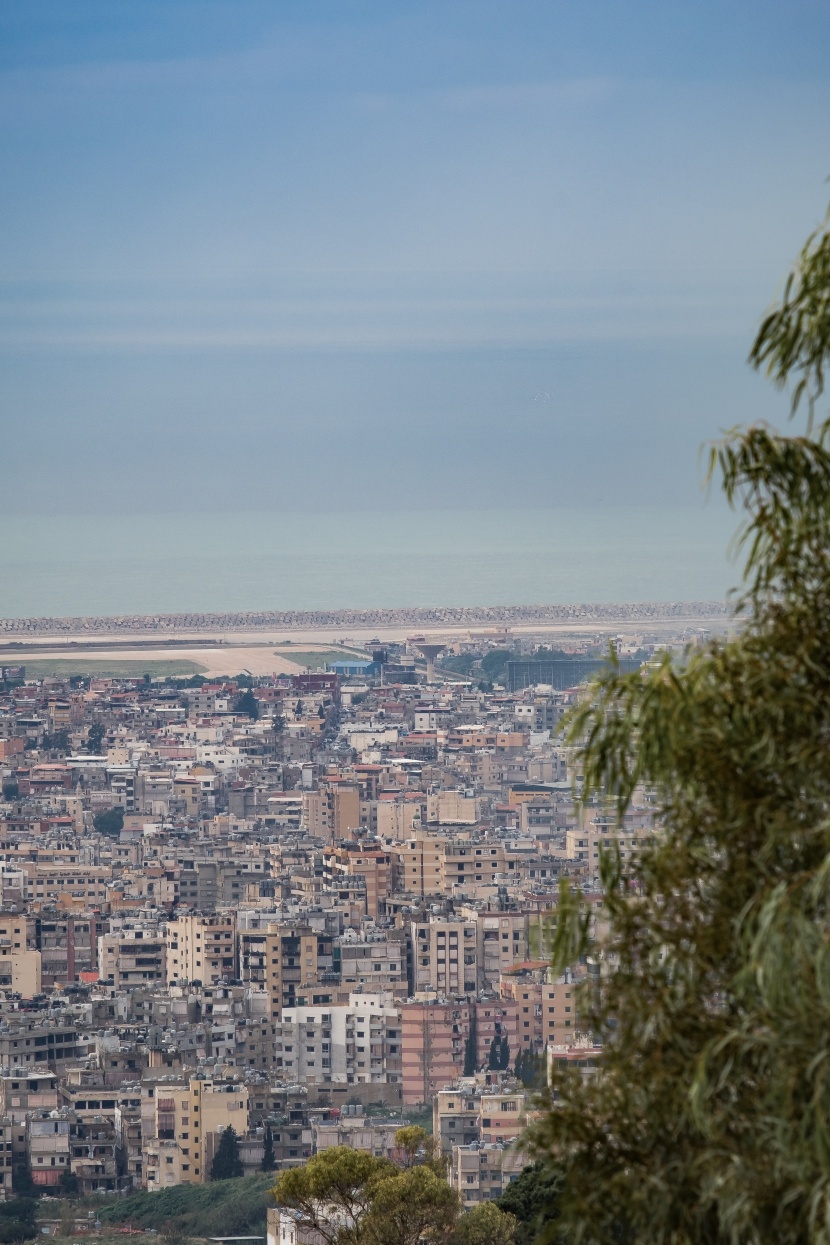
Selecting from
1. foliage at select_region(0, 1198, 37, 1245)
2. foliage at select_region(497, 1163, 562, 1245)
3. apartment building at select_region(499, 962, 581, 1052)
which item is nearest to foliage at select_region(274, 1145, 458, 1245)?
foliage at select_region(497, 1163, 562, 1245)

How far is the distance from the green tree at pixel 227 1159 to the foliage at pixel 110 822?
18206mm

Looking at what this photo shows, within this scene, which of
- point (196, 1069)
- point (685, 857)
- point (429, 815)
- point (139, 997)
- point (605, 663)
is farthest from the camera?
point (429, 815)

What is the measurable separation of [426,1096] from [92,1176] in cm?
405

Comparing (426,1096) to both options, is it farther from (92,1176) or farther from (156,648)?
(156,648)

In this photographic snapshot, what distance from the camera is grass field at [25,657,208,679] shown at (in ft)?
162

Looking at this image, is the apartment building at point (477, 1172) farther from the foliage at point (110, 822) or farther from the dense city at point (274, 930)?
the foliage at point (110, 822)

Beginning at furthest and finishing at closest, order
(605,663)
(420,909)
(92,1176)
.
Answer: (420,909), (92,1176), (605,663)

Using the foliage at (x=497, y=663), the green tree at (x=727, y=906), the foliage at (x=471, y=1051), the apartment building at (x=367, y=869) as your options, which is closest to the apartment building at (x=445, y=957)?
the foliage at (x=471, y=1051)

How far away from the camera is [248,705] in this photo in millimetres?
47031

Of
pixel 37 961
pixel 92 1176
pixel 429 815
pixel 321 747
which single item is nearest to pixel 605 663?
pixel 92 1176

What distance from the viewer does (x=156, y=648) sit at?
2165 inches

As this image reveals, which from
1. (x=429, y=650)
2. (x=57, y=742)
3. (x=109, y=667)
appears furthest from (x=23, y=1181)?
(x=429, y=650)

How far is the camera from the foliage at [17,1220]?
14.2 meters

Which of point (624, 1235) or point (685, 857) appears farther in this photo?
point (624, 1235)
